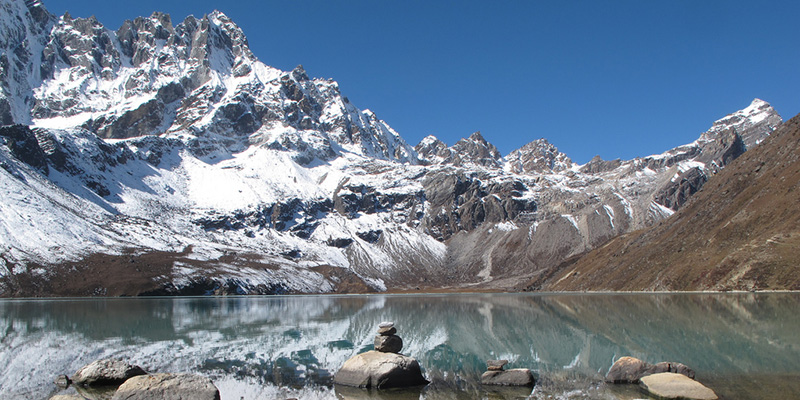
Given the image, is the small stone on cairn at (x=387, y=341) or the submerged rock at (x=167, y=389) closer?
the submerged rock at (x=167, y=389)

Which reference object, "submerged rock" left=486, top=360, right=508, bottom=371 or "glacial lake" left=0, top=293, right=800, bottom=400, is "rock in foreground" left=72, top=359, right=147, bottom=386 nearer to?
"glacial lake" left=0, top=293, right=800, bottom=400

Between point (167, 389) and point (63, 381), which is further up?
point (167, 389)

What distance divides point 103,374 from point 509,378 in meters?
24.9

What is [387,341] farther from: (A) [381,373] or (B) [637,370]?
(B) [637,370]

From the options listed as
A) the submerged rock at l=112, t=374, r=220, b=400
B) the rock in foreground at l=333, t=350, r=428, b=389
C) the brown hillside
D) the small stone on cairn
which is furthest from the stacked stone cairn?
the brown hillside

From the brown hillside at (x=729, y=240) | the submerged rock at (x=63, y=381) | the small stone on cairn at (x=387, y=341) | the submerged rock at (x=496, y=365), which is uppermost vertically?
the brown hillside at (x=729, y=240)

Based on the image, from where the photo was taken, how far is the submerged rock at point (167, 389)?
87.1ft

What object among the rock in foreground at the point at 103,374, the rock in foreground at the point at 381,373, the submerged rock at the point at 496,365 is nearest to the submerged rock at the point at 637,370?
the submerged rock at the point at 496,365

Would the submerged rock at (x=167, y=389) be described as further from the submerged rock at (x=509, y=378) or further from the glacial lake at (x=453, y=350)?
the submerged rock at (x=509, y=378)

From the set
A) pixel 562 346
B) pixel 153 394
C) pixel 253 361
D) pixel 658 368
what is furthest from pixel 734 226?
pixel 153 394

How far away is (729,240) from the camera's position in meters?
126

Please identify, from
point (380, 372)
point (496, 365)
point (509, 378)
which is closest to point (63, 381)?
point (380, 372)

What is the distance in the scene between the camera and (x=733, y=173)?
17150 centimetres

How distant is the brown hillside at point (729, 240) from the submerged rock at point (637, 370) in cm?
8486
